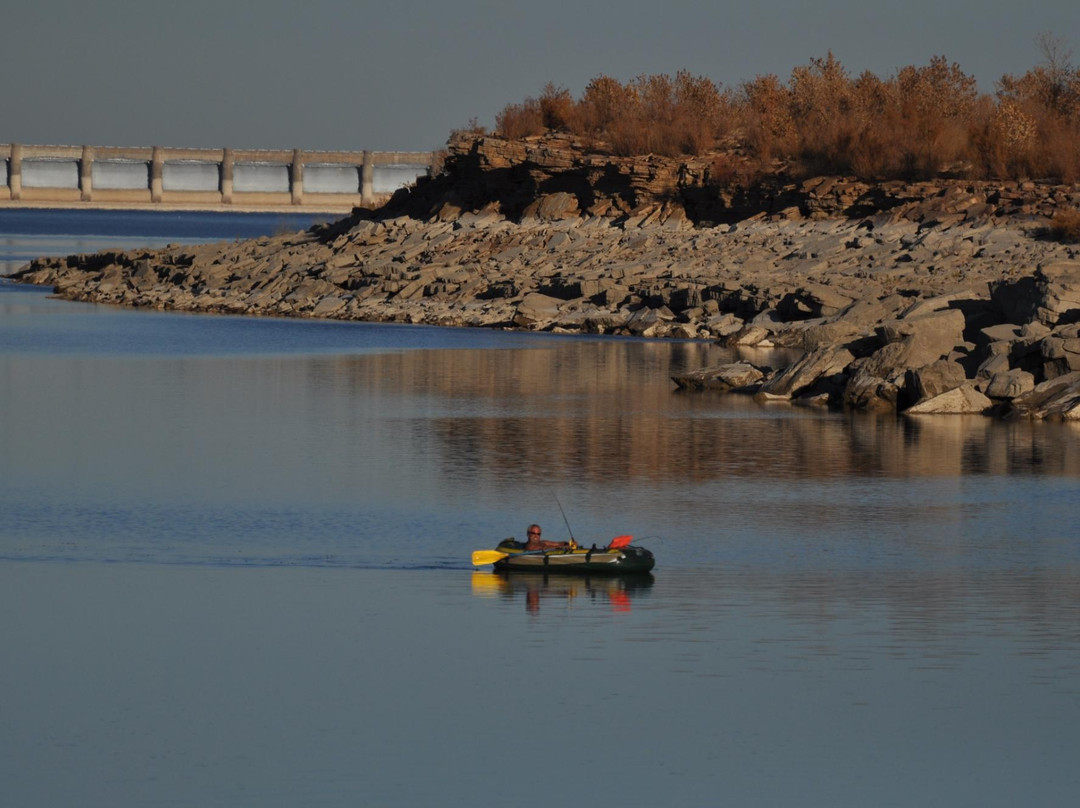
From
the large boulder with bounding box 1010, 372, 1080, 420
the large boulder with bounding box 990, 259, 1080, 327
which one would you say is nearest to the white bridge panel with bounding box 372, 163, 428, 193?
the large boulder with bounding box 990, 259, 1080, 327

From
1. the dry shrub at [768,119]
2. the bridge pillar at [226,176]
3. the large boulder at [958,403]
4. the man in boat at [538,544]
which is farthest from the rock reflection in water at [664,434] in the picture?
the bridge pillar at [226,176]

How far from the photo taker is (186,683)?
13.4 metres

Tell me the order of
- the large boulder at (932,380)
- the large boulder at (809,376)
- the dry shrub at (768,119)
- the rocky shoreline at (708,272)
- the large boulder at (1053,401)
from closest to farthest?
the large boulder at (1053,401), the large boulder at (932,380), the rocky shoreline at (708,272), the large boulder at (809,376), the dry shrub at (768,119)

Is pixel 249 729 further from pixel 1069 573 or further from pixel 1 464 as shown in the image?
pixel 1 464

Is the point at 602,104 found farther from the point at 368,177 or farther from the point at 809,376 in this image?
the point at 368,177

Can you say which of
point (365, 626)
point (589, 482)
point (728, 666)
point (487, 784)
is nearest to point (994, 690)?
point (728, 666)

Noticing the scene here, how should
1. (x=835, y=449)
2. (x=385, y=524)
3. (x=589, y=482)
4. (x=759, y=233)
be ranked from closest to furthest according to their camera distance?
(x=385, y=524) < (x=589, y=482) < (x=835, y=449) < (x=759, y=233)

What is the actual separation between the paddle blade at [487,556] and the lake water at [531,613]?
12.2 inches

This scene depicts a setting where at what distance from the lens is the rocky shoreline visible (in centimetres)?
3284

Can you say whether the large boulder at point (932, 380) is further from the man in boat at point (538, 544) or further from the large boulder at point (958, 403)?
the man in boat at point (538, 544)

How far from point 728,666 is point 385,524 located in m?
7.05

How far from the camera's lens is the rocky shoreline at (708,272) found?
32844 mm

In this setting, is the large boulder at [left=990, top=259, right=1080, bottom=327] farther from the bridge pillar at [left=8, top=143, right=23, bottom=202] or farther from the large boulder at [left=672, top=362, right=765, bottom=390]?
the bridge pillar at [left=8, top=143, right=23, bottom=202]

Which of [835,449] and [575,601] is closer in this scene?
[575,601]
